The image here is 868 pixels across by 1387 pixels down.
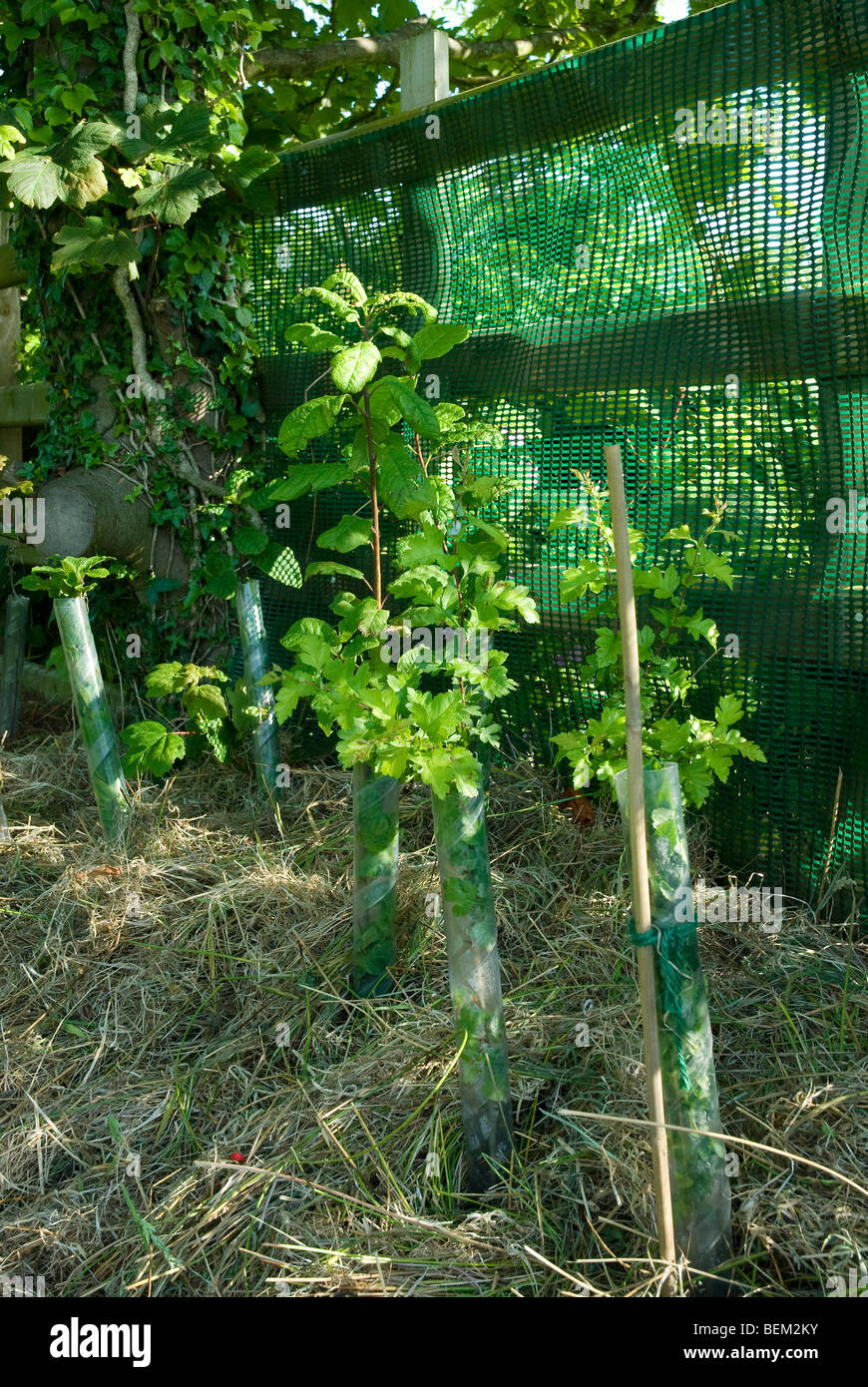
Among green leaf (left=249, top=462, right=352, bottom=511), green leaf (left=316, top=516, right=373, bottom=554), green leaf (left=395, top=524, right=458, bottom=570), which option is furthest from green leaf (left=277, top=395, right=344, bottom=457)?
green leaf (left=395, top=524, right=458, bottom=570)

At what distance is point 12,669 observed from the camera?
171 inches

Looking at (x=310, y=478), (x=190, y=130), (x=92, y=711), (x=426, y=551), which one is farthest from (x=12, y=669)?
(x=426, y=551)

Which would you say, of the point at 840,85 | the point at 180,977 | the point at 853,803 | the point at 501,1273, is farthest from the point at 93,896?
the point at 840,85

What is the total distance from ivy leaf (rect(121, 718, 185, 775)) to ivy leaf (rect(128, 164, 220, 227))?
1.64m

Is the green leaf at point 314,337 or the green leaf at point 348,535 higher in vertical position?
the green leaf at point 314,337

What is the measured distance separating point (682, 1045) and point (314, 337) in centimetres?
168

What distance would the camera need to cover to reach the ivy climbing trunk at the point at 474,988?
1.98 metres

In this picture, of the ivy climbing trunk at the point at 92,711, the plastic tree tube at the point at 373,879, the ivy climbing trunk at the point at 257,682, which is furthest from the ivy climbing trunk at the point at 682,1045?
the ivy climbing trunk at the point at 92,711

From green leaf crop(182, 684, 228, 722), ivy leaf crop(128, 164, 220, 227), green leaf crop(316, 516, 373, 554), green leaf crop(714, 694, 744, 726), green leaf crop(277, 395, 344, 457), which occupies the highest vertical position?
ivy leaf crop(128, 164, 220, 227)

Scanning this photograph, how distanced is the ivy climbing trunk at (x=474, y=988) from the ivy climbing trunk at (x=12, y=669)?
2.88 metres

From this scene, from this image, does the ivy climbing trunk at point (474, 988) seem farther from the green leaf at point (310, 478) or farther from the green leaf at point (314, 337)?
Answer: the green leaf at point (314, 337)

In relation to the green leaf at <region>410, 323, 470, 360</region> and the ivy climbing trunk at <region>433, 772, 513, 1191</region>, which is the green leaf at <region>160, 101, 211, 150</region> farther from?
the ivy climbing trunk at <region>433, 772, 513, 1191</region>

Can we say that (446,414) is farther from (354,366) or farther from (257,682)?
(257,682)

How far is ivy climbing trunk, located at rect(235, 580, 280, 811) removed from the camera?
11.4ft
